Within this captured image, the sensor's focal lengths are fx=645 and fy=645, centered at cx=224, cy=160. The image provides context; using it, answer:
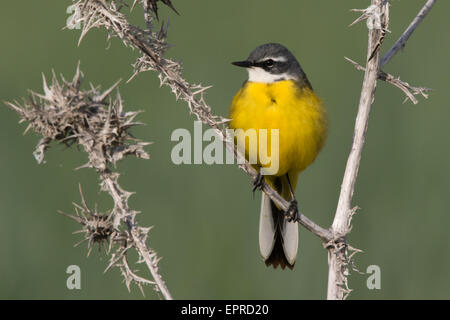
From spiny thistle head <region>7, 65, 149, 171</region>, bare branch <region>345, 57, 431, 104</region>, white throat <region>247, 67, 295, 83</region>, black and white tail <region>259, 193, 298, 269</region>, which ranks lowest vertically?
black and white tail <region>259, 193, 298, 269</region>

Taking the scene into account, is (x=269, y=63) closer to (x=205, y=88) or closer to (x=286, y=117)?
(x=286, y=117)

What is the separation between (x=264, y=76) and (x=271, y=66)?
0.09 m

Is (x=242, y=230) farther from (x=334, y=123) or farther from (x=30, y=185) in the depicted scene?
(x=30, y=185)

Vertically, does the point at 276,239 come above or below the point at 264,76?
below

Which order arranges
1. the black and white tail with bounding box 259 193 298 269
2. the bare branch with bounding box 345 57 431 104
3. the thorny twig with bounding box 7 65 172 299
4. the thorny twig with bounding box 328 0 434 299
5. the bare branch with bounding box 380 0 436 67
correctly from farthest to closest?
the black and white tail with bounding box 259 193 298 269 < the bare branch with bounding box 380 0 436 67 < the bare branch with bounding box 345 57 431 104 < the thorny twig with bounding box 328 0 434 299 < the thorny twig with bounding box 7 65 172 299

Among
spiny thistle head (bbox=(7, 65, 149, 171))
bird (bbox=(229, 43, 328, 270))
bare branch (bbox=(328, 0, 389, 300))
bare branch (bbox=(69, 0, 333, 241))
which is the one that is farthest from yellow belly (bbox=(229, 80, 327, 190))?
spiny thistle head (bbox=(7, 65, 149, 171))

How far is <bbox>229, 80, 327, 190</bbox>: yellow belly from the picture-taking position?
13.0 ft

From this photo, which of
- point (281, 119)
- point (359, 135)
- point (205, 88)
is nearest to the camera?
point (205, 88)

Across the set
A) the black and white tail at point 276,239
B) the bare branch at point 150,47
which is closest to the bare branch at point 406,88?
the bare branch at point 150,47

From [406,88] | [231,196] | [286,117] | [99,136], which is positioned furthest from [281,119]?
[99,136]

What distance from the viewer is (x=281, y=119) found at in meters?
3.97

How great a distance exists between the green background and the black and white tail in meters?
0.12

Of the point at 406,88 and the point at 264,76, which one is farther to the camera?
the point at 264,76

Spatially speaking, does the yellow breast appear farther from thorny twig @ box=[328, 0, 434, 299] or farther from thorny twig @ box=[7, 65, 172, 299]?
thorny twig @ box=[7, 65, 172, 299]
